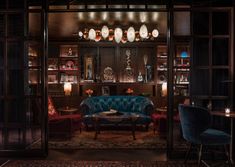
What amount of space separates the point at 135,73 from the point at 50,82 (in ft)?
9.10

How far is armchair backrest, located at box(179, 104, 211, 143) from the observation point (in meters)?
4.43

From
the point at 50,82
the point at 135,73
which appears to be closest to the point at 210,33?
the point at 135,73

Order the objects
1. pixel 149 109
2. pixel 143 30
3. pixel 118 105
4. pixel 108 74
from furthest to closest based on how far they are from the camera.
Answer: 1. pixel 108 74
2. pixel 118 105
3. pixel 149 109
4. pixel 143 30

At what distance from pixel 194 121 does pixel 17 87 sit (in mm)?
2882

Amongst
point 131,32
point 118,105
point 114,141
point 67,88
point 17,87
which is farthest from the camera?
point 67,88

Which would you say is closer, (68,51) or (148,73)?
(148,73)

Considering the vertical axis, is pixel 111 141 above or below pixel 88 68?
below

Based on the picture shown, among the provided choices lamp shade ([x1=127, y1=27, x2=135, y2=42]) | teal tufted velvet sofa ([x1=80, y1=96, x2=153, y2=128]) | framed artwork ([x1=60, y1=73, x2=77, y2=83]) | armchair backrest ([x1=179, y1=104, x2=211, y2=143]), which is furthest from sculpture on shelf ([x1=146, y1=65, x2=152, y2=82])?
armchair backrest ([x1=179, y1=104, x2=211, y2=143])

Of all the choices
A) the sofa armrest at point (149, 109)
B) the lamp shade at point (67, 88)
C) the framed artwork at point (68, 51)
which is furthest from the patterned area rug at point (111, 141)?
the framed artwork at point (68, 51)

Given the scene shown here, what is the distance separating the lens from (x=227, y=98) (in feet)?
16.9

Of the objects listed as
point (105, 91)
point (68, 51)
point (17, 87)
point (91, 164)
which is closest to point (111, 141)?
point (91, 164)

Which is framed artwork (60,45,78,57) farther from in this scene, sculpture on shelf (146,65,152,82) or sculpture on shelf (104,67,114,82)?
sculpture on shelf (146,65,152,82)

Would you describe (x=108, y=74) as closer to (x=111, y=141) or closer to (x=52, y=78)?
(x=52, y=78)

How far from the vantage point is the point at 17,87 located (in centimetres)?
528
